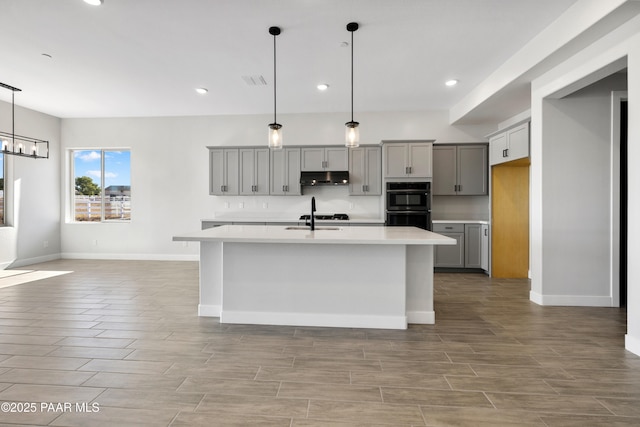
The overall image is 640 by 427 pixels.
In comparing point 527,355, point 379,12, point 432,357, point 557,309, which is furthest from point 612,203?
point 379,12

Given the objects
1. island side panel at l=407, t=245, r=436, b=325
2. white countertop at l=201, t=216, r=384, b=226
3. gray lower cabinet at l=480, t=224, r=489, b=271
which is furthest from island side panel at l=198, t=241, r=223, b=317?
gray lower cabinet at l=480, t=224, r=489, b=271

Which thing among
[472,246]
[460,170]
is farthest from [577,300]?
[460,170]

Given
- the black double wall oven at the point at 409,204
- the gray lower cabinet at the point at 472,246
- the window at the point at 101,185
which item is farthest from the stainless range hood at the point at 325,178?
the window at the point at 101,185

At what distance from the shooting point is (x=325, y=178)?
5.92m

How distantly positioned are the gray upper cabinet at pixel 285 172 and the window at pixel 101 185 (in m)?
3.16

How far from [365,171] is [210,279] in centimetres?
359

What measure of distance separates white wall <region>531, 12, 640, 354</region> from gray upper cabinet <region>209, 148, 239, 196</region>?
4719 mm

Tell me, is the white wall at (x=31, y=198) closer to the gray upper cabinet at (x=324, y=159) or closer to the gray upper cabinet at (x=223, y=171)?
the gray upper cabinet at (x=223, y=171)

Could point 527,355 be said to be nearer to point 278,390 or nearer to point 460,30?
point 278,390

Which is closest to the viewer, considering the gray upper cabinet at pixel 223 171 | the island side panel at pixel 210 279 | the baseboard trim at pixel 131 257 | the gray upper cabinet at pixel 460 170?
the island side panel at pixel 210 279

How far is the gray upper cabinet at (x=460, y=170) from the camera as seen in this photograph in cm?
583

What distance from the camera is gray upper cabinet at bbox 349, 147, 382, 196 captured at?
19.6 ft

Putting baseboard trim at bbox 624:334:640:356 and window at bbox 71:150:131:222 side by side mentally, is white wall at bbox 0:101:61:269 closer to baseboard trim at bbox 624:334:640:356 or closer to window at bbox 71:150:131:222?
window at bbox 71:150:131:222

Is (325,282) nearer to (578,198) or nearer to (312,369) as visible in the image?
(312,369)
